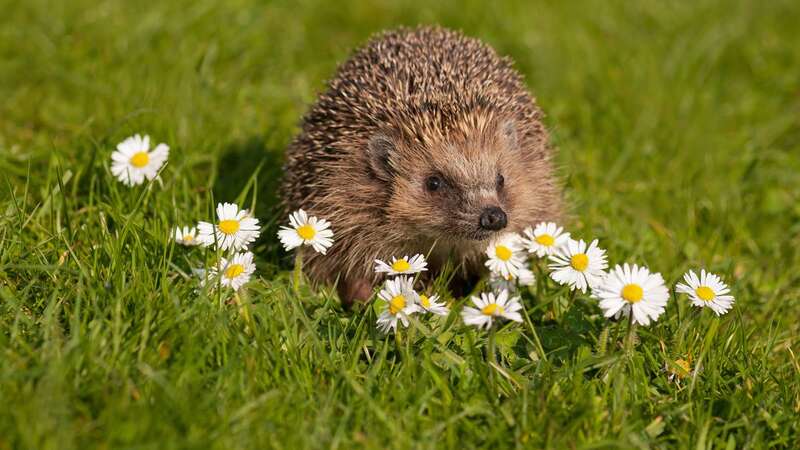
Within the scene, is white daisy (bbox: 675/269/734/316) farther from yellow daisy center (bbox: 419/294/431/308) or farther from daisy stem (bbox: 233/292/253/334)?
daisy stem (bbox: 233/292/253/334)

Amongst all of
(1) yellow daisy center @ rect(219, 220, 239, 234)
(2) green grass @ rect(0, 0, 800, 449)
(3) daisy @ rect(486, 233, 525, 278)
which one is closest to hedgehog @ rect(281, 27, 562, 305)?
(3) daisy @ rect(486, 233, 525, 278)

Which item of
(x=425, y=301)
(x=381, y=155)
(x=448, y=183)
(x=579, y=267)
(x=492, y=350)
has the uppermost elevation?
(x=381, y=155)

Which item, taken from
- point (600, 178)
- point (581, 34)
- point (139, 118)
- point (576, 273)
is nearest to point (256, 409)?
point (576, 273)

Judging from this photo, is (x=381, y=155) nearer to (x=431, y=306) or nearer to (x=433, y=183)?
(x=433, y=183)

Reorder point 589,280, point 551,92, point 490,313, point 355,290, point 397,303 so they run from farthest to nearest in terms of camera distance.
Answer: point 551,92 < point 355,290 < point 589,280 < point 397,303 < point 490,313

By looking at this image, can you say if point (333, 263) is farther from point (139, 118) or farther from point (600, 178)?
point (600, 178)

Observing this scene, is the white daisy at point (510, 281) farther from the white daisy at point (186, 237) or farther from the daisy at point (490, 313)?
the white daisy at point (186, 237)

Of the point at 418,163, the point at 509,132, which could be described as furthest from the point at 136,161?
the point at 509,132

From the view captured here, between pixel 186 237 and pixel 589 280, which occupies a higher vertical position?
pixel 186 237
